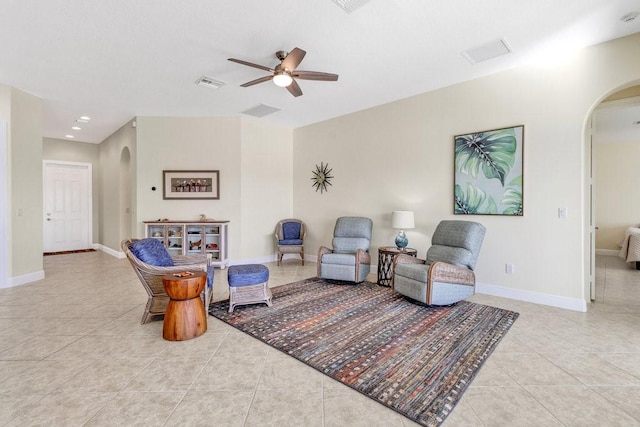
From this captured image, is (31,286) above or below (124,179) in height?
below

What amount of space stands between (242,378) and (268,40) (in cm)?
303

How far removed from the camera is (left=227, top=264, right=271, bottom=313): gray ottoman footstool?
3.21 meters

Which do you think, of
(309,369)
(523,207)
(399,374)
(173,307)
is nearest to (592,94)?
(523,207)

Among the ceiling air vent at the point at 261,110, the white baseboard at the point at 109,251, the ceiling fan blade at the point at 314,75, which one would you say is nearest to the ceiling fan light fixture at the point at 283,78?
the ceiling fan blade at the point at 314,75

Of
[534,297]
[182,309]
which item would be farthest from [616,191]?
[182,309]

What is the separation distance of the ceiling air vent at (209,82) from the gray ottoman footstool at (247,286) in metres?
2.56

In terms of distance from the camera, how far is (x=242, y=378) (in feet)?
6.53

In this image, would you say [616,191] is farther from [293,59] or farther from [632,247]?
[293,59]

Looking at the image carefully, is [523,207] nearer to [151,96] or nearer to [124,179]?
[151,96]

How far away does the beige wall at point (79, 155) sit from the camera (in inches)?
278

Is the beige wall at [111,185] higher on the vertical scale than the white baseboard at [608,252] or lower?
higher

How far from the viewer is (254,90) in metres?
4.38

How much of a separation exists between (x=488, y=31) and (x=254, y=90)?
3.01 metres

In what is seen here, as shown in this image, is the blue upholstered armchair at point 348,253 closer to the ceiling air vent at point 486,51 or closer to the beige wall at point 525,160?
the beige wall at point 525,160
